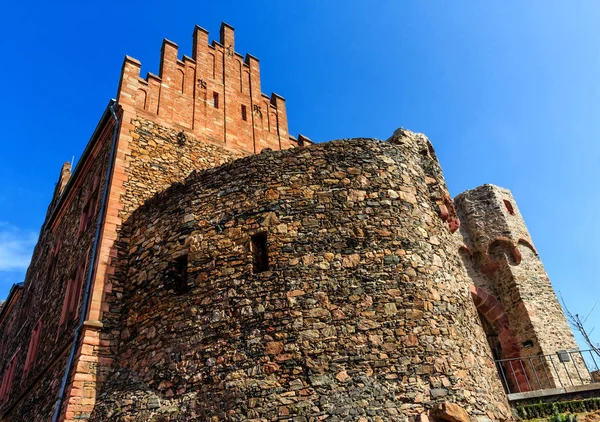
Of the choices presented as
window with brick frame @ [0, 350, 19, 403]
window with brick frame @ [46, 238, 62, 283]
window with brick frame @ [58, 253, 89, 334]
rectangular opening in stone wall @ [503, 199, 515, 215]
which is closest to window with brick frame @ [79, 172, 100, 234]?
window with brick frame @ [58, 253, 89, 334]

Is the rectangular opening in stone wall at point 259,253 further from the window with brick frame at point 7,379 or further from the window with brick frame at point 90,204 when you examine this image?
the window with brick frame at point 7,379

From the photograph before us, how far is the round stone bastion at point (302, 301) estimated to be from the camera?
703 cm

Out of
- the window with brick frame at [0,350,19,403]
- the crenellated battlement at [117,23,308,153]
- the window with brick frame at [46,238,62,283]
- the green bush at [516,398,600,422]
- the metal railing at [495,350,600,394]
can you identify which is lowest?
the green bush at [516,398,600,422]

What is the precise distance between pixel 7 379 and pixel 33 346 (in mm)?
3754

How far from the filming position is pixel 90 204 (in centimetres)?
1254

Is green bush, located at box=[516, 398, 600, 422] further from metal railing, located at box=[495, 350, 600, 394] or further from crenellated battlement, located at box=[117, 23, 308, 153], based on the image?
crenellated battlement, located at box=[117, 23, 308, 153]

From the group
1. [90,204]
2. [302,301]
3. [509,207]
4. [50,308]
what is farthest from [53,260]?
[509,207]

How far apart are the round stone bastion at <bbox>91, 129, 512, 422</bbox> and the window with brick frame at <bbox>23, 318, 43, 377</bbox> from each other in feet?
17.2

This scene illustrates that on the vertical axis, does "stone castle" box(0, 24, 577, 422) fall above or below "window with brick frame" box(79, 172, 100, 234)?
below

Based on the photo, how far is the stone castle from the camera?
7.11 m

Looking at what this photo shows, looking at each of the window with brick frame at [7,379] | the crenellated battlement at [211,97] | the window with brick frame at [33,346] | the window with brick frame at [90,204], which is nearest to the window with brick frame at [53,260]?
the window with brick frame at [33,346]

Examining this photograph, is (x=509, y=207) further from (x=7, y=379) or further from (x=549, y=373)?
(x=7, y=379)

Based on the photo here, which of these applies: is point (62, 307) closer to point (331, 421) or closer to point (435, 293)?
point (331, 421)

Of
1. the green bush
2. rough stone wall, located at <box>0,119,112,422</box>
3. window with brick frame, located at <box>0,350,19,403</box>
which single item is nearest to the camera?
the green bush
